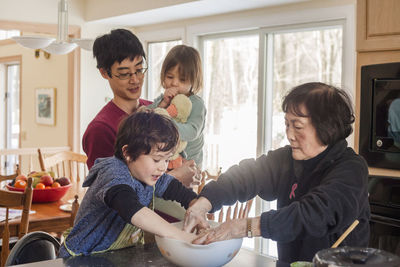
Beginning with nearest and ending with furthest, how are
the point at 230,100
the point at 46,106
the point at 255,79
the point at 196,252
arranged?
1. the point at 196,252
2. the point at 255,79
3. the point at 230,100
4. the point at 46,106

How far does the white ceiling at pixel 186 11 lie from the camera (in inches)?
160

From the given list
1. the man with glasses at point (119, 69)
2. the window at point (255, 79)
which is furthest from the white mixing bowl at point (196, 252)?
the window at point (255, 79)

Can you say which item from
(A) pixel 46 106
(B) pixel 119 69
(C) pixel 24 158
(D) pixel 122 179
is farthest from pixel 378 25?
(C) pixel 24 158

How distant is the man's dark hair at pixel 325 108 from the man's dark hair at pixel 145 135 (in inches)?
15.5

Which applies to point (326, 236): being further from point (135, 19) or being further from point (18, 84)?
point (18, 84)

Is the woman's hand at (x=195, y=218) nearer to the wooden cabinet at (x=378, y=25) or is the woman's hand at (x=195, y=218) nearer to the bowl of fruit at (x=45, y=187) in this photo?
the wooden cabinet at (x=378, y=25)

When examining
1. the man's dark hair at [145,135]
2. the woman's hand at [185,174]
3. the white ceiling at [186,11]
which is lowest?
the woman's hand at [185,174]

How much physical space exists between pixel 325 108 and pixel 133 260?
73 centimetres

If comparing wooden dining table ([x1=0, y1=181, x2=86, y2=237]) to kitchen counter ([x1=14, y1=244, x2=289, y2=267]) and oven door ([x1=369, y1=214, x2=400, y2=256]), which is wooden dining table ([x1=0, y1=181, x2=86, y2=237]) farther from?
oven door ([x1=369, y1=214, x2=400, y2=256])

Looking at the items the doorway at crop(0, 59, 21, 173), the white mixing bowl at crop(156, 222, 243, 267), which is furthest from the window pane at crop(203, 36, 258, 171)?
the doorway at crop(0, 59, 21, 173)

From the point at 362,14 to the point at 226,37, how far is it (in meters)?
2.09

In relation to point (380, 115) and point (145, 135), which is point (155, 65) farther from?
point (145, 135)

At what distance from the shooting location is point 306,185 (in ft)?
5.50

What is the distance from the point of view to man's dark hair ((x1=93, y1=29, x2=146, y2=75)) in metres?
2.01
